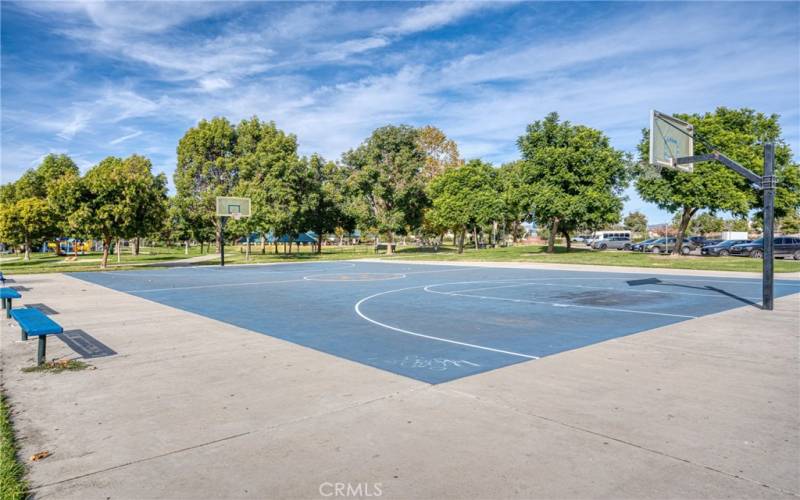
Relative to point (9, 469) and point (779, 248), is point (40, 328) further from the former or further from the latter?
point (779, 248)

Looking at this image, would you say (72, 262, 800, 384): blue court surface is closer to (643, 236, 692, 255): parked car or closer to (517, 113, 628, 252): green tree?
(517, 113, 628, 252): green tree

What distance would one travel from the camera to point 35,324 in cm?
805

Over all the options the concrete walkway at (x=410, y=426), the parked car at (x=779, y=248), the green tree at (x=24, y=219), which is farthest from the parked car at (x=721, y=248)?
the green tree at (x=24, y=219)

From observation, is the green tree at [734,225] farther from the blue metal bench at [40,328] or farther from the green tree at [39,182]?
the blue metal bench at [40,328]

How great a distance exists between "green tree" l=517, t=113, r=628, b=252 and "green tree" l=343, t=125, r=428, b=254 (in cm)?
1533

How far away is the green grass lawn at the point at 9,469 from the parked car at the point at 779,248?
4861 centimetres

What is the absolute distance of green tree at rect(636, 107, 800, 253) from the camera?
3731 centimetres

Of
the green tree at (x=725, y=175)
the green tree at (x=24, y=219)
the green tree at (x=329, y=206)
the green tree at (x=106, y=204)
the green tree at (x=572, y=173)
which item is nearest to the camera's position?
the green tree at (x=106, y=204)

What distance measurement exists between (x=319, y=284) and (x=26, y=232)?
145 feet

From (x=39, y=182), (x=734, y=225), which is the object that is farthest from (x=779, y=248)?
(x=734, y=225)

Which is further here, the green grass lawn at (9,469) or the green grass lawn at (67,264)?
the green grass lawn at (67,264)

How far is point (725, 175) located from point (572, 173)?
11503 mm

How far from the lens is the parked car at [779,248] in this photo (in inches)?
1606

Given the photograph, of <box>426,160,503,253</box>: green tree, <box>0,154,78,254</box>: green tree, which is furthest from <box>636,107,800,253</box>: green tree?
<box>0,154,78,254</box>: green tree
